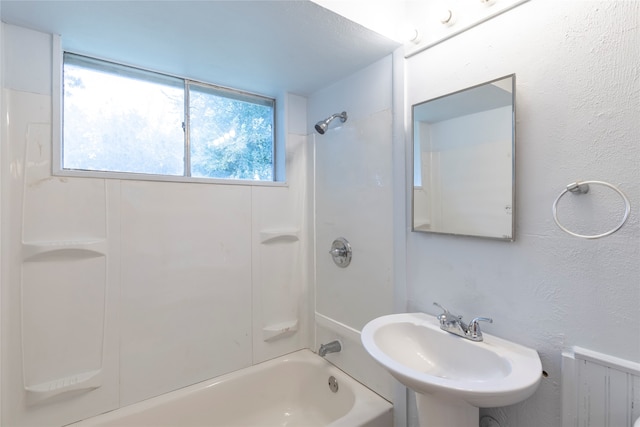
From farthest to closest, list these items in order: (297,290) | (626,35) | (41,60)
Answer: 1. (297,290)
2. (41,60)
3. (626,35)

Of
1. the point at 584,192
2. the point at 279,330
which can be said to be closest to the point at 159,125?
the point at 279,330

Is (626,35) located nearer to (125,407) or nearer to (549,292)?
(549,292)

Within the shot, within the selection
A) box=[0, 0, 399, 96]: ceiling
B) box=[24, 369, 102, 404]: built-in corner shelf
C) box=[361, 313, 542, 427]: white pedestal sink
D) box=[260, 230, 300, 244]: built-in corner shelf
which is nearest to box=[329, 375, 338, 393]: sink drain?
box=[361, 313, 542, 427]: white pedestal sink

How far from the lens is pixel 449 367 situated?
3.96ft

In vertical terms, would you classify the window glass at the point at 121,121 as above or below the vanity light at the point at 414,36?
below

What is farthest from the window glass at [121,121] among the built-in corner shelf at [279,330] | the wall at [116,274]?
the built-in corner shelf at [279,330]

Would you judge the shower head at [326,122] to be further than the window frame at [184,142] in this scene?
Yes

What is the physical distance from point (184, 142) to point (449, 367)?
178 centimetres

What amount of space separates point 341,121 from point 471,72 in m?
0.78

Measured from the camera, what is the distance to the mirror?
113cm

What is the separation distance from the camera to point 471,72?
124 centimetres

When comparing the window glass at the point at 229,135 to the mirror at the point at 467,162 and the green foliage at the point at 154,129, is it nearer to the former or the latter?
the green foliage at the point at 154,129

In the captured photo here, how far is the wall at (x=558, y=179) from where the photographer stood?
89 cm

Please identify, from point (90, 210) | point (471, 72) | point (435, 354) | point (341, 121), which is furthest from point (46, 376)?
point (471, 72)
